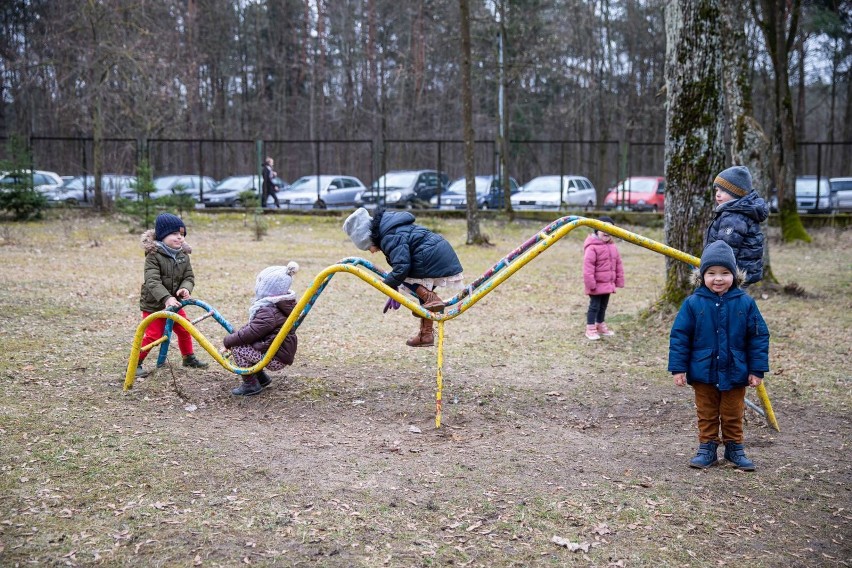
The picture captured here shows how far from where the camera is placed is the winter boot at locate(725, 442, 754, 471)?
4.59 m

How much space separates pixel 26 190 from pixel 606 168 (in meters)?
18.3

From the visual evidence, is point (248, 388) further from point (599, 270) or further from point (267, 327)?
point (599, 270)

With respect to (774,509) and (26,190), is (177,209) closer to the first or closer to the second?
(26,190)

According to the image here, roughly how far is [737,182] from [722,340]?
5.01 feet

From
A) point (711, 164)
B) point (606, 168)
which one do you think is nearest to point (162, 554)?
point (711, 164)

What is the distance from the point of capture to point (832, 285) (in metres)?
11.6

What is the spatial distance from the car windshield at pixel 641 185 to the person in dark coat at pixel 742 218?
18.8m

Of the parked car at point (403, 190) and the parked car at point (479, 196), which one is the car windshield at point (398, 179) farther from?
the parked car at point (479, 196)

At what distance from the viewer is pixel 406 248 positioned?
18.4ft

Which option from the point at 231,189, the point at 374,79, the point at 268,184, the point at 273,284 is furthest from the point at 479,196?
the point at 273,284

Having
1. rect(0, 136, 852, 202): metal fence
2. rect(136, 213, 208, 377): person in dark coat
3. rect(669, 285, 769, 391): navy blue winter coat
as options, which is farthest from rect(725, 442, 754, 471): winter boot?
rect(0, 136, 852, 202): metal fence

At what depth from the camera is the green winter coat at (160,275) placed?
627cm

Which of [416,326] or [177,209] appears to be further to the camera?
[177,209]

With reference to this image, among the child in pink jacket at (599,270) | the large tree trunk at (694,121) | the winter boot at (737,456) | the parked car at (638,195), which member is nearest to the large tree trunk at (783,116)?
the parked car at (638,195)
